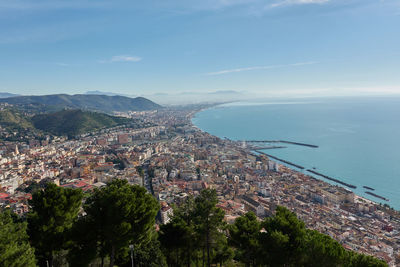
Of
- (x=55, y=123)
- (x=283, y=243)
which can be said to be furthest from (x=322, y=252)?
(x=55, y=123)

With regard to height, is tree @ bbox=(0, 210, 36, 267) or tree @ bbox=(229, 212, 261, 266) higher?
tree @ bbox=(0, 210, 36, 267)

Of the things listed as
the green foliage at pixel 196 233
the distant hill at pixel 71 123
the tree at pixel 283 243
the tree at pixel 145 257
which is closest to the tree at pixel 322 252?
the tree at pixel 283 243

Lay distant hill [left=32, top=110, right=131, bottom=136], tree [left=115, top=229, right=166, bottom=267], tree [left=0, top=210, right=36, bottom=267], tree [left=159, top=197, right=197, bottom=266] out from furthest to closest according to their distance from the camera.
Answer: distant hill [left=32, top=110, right=131, bottom=136], tree [left=159, top=197, right=197, bottom=266], tree [left=115, top=229, right=166, bottom=267], tree [left=0, top=210, right=36, bottom=267]

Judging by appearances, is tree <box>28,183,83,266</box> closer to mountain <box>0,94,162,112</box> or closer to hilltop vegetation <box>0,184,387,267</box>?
hilltop vegetation <box>0,184,387,267</box>

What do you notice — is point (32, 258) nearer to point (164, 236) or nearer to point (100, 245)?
point (100, 245)

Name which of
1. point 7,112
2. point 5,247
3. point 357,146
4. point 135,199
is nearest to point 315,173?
point 357,146

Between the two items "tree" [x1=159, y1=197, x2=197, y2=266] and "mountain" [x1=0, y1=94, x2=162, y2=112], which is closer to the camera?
"tree" [x1=159, y1=197, x2=197, y2=266]

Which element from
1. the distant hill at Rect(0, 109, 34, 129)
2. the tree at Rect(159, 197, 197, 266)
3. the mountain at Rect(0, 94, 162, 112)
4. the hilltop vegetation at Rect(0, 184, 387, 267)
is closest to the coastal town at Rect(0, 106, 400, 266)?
the hilltop vegetation at Rect(0, 184, 387, 267)
